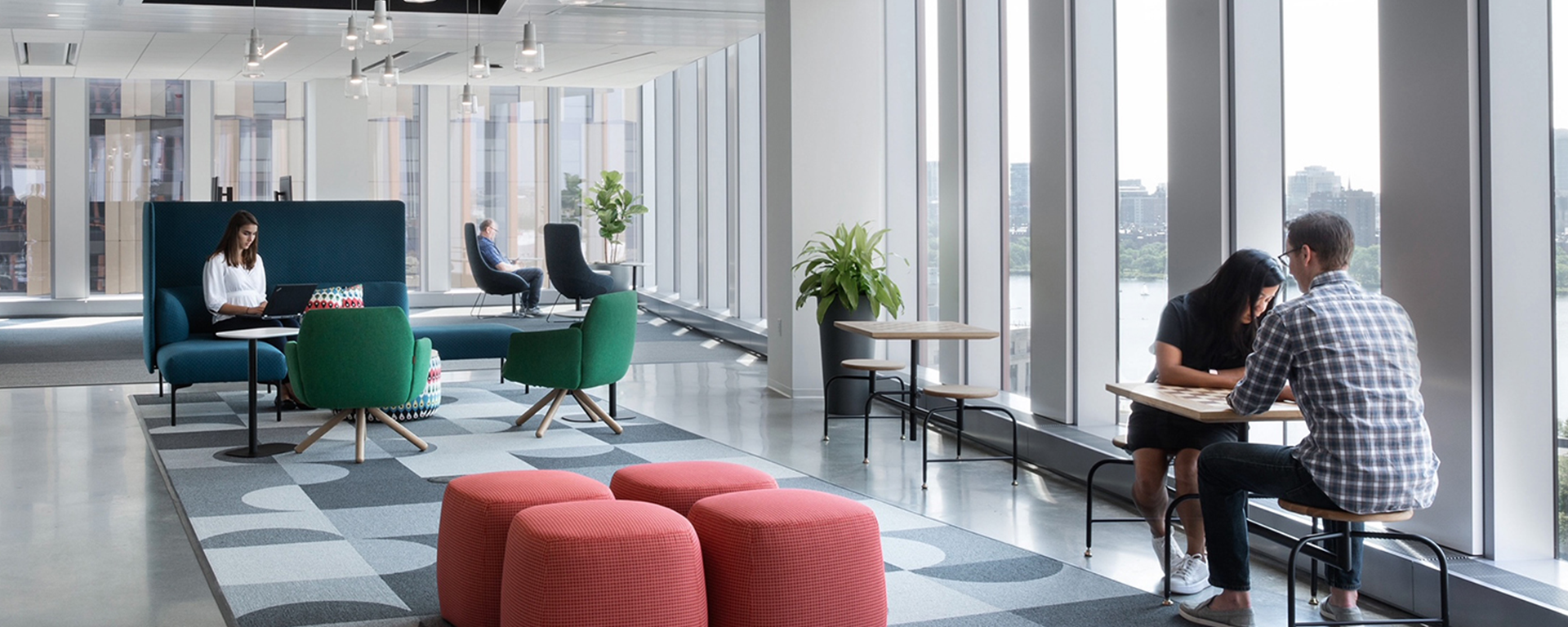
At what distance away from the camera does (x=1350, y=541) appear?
380 centimetres

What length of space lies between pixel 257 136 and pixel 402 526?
12.8 metres

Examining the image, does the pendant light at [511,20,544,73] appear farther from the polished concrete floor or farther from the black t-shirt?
the black t-shirt

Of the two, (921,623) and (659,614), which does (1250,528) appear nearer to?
(921,623)

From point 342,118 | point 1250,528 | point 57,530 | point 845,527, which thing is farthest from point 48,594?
point 342,118

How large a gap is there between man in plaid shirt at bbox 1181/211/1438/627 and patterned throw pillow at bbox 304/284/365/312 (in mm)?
6150

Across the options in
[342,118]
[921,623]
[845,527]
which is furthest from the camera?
[342,118]

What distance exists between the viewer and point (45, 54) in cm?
1280

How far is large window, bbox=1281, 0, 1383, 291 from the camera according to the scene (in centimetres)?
470

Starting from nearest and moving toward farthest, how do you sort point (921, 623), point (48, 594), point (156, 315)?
point (921, 623) → point (48, 594) → point (156, 315)

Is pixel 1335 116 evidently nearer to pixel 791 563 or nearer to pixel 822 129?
pixel 791 563

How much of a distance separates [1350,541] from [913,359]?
337 centimetres

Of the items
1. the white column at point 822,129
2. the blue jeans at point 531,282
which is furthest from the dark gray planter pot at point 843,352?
the blue jeans at point 531,282

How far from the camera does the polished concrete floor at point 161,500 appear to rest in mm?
4199

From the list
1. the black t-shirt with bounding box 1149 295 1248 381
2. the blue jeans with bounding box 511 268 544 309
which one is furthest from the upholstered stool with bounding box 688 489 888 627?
the blue jeans with bounding box 511 268 544 309
